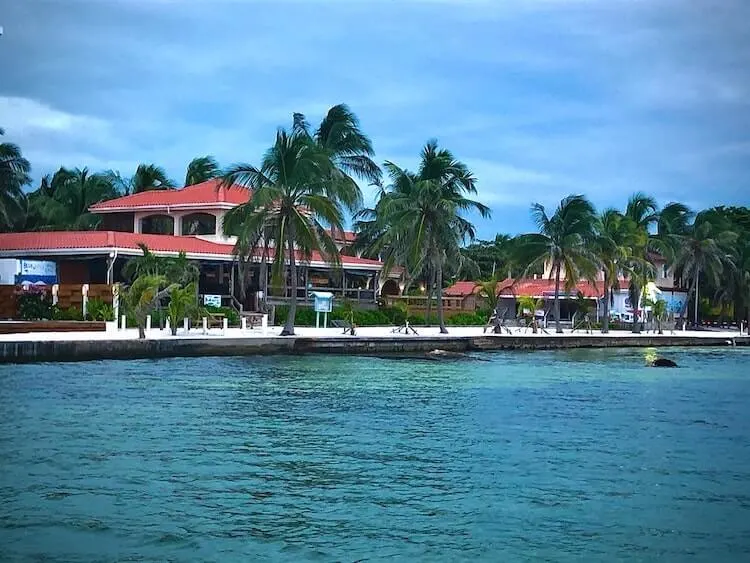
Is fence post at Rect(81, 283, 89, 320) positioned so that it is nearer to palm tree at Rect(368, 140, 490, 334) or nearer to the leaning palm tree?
the leaning palm tree

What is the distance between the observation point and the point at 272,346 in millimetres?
31750

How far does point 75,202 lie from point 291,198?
977 inches

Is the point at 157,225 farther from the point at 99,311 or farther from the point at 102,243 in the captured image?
the point at 99,311

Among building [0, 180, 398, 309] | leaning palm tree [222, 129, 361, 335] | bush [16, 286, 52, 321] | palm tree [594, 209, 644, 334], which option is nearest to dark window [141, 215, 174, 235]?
building [0, 180, 398, 309]

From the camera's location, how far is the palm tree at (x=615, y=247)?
46.3 meters

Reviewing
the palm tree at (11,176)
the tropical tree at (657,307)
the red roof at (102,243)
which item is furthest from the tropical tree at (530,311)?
the palm tree at (11,176)

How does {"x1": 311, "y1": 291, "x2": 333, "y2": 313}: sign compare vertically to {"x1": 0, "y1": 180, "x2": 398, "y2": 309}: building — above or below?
below

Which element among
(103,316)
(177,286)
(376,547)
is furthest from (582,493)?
(103,316)

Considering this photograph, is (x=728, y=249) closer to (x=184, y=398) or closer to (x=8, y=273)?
(x=8, y=273)

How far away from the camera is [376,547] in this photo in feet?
31.4

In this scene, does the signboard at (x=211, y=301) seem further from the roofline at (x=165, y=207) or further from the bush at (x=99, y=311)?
the roofline at (x=165, y=207)

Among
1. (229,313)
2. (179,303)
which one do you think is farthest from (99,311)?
(229,313)

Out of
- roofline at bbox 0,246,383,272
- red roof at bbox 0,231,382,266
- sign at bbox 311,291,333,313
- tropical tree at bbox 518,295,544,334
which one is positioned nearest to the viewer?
roofline at bbox 0,246,383,272

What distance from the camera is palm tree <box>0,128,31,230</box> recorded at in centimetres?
4419
